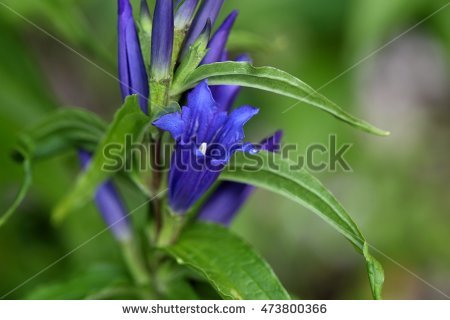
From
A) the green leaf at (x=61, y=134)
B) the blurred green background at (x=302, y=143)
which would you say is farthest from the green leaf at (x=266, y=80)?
the blurred green background at (x=302, y=143)

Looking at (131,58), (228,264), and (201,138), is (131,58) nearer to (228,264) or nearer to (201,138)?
(201,138)

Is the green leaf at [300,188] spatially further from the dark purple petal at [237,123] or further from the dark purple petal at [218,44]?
the dark purple petal at [218,44]

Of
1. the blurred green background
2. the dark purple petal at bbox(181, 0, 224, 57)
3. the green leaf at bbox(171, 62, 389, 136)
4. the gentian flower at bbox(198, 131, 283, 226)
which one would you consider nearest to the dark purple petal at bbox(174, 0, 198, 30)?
the dark purple petal at bbox(181, 0, 224, 57)

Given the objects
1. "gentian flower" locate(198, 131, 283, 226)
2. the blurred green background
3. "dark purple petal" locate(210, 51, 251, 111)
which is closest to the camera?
"dark purple petal" locate(210, 51, 251, 111)

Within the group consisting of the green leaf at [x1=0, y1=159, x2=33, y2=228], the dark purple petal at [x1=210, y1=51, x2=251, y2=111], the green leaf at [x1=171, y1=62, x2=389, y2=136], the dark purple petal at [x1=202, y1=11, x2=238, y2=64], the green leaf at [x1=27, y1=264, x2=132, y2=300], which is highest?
the dark purple petal at [x1=202, y1=11, x2=238, y2=64]

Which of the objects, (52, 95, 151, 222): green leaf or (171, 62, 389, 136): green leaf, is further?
(52, 95, 151, 222): green leaf

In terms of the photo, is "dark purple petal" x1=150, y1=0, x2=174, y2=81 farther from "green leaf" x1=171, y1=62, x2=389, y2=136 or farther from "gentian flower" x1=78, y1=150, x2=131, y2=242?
"gentian flower" x1=78, y1=150, x2=131, y2=242

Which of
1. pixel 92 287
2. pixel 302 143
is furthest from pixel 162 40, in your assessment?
pixel 302 143
